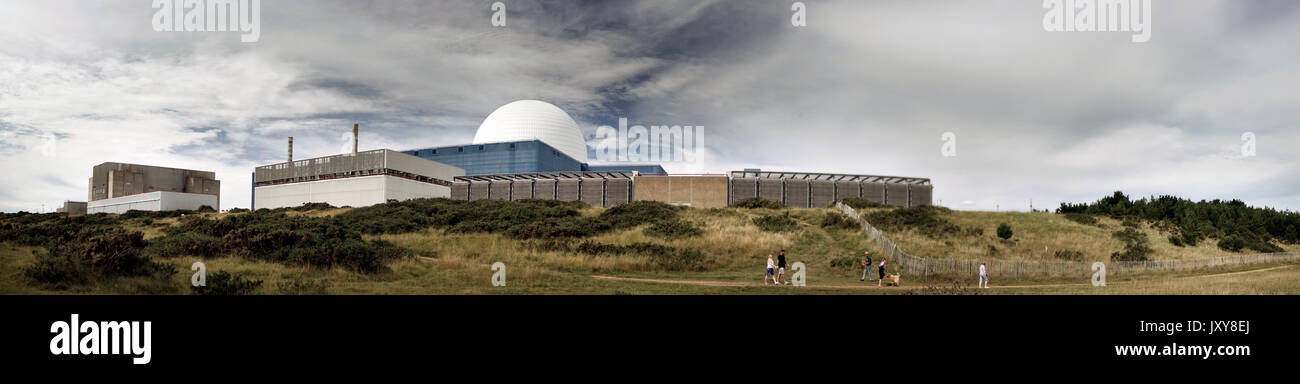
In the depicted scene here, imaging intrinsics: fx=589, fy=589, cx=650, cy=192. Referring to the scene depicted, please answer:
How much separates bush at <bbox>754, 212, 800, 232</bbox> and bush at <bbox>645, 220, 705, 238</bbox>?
600 centimetres

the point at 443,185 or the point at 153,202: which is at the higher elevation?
the point at 443,185

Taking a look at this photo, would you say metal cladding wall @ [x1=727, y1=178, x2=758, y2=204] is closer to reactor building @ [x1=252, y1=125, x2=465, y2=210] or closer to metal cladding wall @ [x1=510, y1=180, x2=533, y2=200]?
metal cladding wall @ [x1=510, y1=180, x2=533, y2=200]

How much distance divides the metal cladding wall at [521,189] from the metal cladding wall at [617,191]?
40.7 ft

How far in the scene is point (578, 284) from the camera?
23.5m

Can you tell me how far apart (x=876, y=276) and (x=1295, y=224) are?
174 ft

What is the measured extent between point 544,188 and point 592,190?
7812 mm

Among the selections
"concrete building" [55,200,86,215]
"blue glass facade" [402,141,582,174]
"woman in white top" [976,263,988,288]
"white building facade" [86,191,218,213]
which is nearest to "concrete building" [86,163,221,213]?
"white building facade" [86,191,218,213]

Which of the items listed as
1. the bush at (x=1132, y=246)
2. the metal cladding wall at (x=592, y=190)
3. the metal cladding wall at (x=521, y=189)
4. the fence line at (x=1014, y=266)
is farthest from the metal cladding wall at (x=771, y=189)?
the fence line at (x=1014, y=266)

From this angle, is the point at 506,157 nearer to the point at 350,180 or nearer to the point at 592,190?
the point at 592,190

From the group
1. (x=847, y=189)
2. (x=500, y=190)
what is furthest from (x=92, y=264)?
(x=847, y=189)

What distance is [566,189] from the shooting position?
300 feet

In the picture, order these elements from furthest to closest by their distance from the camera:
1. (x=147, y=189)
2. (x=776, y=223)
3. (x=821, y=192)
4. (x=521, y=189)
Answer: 1. (x=147, y=189)
2. (x=521, y=189)
3. (x=821, y=192)
4. (x=776, y=223)

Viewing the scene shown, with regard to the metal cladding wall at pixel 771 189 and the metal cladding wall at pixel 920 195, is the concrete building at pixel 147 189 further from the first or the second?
the metal cladding wall at pixel 920 195

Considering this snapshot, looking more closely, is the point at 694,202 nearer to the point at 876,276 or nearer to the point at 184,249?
the point at 876,276
